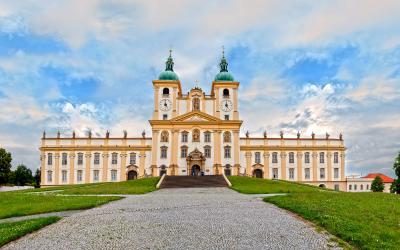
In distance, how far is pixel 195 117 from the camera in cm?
5819

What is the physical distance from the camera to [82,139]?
2500 inches

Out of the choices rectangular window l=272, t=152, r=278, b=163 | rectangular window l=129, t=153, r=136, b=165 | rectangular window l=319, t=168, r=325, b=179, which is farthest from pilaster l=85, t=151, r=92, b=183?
rectangular window l=319, t=168, r=325, b=179

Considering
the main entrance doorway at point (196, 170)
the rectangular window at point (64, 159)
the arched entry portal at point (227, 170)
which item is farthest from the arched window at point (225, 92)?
the rectangular window at point (64, 159)

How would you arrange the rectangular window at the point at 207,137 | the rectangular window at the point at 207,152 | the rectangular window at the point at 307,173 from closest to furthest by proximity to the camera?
1. the rectangular window at the point at 207,152
2. the rectangular window at the point at 207,137
3. the rectangular window at the point at 307,173

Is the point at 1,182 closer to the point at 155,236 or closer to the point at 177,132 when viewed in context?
the point at 177,132

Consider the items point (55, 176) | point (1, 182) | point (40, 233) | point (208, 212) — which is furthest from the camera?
point (55, 176)

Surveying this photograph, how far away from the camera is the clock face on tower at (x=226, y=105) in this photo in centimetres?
6012

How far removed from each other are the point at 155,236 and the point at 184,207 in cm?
602

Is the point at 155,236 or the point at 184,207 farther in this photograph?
the point at 184,207

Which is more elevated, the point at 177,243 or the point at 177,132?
the point at 177,132

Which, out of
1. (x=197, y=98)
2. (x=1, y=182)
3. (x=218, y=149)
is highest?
(x=197, y=98)

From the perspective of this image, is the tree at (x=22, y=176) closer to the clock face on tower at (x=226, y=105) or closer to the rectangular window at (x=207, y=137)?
the rectangular window at (x=207, y=137)

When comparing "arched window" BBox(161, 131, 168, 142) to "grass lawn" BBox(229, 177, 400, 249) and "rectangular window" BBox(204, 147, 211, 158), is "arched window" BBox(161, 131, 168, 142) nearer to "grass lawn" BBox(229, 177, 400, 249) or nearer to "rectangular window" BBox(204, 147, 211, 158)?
"rectangular window" BBox(204, 147, 211, 158)

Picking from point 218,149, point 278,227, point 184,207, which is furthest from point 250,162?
point 278,227
